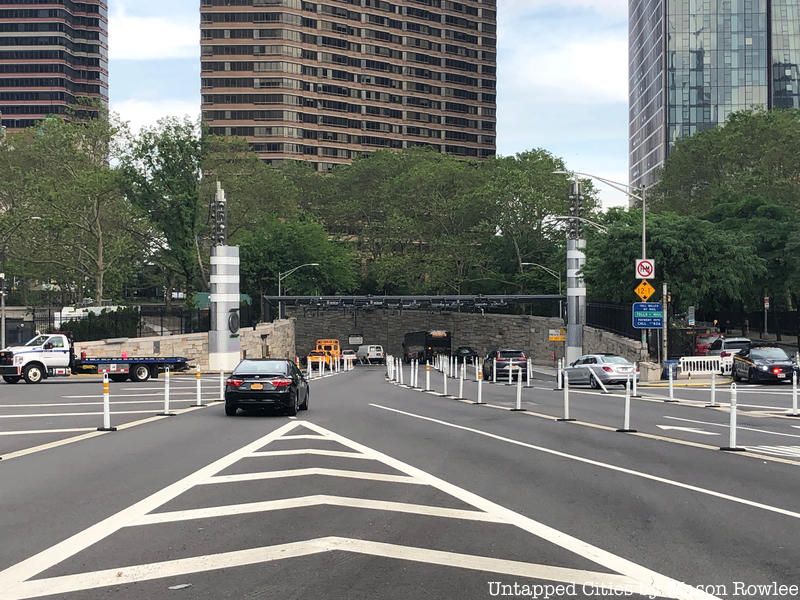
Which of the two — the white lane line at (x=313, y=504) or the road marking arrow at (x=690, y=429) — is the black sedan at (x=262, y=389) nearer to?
the road marking arrow at (x=690, y=429)

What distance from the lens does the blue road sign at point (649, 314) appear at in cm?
3881

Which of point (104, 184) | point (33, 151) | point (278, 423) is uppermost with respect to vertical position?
point (33, 151)

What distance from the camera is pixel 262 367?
71.4 feet

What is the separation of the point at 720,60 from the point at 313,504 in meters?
138

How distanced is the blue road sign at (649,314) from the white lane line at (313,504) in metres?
31.1

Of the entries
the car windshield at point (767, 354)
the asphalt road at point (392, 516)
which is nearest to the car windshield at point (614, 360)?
the car windshield at point (767, 354)

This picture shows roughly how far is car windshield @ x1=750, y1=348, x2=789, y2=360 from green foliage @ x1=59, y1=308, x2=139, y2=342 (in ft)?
117

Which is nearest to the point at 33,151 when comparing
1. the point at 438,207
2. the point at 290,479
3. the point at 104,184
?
the point at 104,184

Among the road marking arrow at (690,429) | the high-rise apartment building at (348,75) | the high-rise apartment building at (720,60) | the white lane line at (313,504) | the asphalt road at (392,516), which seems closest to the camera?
the asphalt road at (392,516)

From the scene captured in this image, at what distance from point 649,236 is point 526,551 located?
41.7 m

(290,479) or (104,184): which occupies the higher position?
(104,184)

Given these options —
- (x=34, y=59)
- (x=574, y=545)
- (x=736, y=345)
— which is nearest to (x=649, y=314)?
(x=736, y=345)

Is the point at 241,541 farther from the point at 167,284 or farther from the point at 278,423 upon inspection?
the point at 167,284

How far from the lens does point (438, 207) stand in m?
95.2
